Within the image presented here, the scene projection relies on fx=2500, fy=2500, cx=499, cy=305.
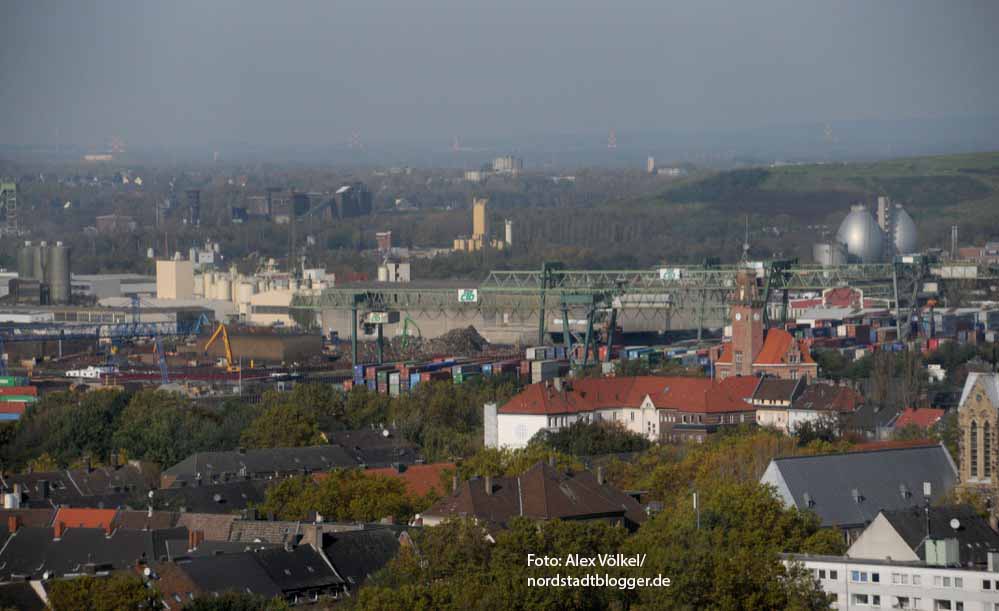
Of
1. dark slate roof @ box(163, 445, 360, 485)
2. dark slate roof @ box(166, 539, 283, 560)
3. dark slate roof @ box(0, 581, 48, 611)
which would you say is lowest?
dark slate roof @ box(163, 445, 360, 485)

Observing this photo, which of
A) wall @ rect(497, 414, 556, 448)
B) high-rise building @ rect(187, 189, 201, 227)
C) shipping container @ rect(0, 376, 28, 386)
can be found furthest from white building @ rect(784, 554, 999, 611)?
high-rise building @ rect(187, 189, 201, 227)

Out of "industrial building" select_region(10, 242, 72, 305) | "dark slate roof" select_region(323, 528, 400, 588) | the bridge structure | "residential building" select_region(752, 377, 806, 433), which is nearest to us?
"dark slate roof" select_region(323, 528, 400, 588)

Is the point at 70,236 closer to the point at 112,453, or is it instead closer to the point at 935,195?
the point at 935,195

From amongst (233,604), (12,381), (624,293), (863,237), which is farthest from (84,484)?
(863,237)

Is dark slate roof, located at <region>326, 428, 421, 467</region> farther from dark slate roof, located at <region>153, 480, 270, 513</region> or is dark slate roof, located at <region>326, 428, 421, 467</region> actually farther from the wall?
dark slate roof, located at <region>153, 480, 270, 513</region>

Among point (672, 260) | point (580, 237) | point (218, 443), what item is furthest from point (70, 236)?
point (218, 443)
